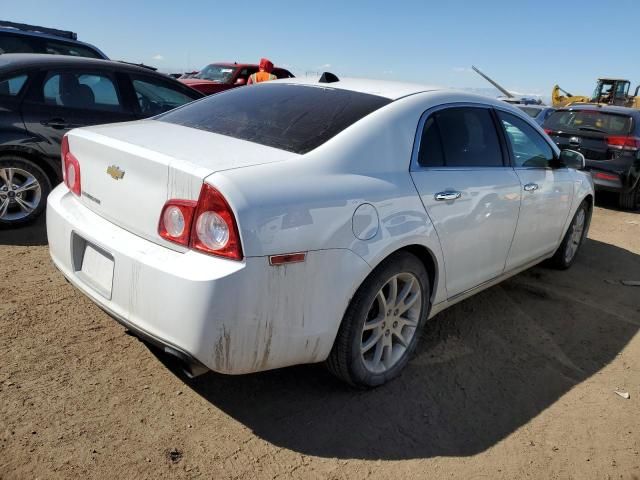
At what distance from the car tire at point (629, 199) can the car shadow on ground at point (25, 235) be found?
795 cm

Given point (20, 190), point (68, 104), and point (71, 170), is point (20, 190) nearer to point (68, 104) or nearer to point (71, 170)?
point (68, 104)

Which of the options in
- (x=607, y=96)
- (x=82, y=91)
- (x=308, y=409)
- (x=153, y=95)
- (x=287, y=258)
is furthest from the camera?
(x=607, y=96)

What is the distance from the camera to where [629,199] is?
845 centimetres

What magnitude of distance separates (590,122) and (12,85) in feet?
26.2

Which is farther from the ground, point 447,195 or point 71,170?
point 447,195

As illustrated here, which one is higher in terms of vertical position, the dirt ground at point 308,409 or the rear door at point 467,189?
the rear door at point 467,189

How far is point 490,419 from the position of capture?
2.75 m

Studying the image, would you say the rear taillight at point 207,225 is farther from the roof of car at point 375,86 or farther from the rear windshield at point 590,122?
the rear windshield at point 590,122

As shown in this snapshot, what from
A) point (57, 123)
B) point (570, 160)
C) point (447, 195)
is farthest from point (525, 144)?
point (57, 123)

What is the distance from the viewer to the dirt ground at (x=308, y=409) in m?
2.30

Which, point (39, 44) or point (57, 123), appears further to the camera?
point (39, 44)

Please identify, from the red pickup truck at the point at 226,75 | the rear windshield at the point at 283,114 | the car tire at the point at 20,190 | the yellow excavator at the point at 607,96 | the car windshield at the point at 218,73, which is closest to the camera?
the rear windshield at the point at 283,114

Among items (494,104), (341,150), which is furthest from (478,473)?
(494,104)

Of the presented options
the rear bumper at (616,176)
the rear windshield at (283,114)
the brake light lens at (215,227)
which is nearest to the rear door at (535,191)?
the rear windshield at (283,114)
